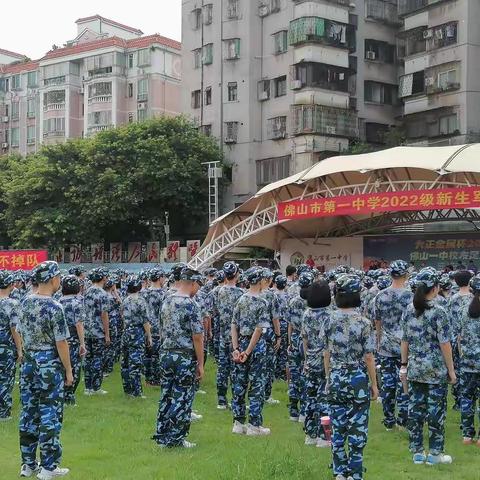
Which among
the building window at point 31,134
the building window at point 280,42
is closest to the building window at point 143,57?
the building window at point 31,134

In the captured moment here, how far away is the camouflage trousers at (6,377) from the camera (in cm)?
870

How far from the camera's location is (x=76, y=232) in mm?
33625

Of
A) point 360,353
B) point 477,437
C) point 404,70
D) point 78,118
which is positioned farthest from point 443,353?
point 78,118

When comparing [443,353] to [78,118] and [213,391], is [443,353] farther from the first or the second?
[78,118]

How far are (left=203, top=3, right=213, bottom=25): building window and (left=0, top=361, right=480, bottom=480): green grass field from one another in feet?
103

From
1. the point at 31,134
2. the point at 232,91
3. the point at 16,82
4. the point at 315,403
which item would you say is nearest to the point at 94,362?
the point at 315,403

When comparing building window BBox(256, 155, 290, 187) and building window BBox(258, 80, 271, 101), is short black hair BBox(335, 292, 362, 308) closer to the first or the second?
building window BBox(256, 155, 290, 187)

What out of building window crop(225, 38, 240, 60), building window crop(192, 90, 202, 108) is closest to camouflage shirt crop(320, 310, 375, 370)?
building window crop(225, 38, 240, 60)

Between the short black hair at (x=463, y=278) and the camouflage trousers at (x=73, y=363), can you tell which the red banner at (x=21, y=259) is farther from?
the short black hair at (x=463, y=278)

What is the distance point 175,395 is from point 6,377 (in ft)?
9.77

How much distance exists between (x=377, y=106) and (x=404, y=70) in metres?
2.25

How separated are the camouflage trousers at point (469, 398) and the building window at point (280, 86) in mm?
28137

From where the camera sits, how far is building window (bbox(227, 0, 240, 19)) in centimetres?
3581

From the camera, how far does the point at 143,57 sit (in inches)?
1832
